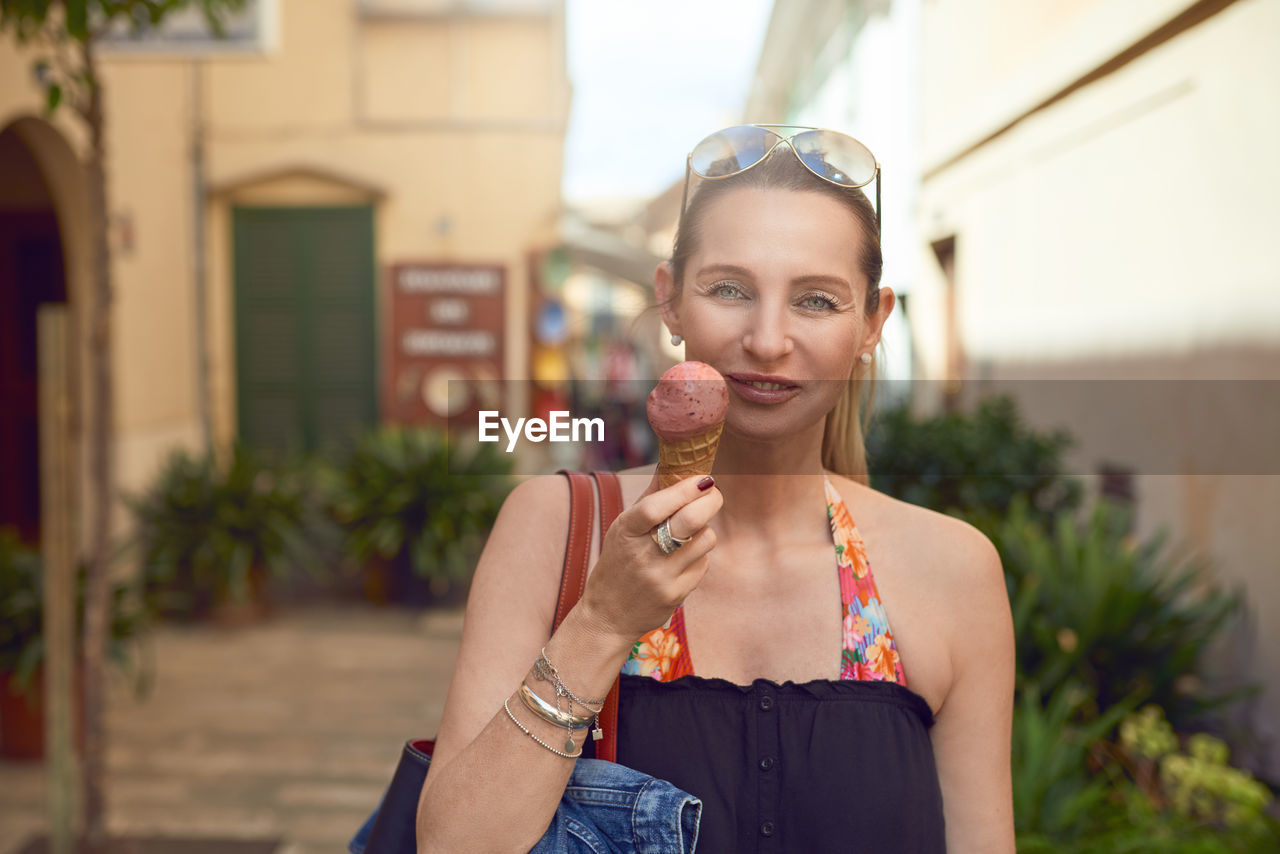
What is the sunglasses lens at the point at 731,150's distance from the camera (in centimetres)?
117

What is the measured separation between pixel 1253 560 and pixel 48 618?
14.2ft

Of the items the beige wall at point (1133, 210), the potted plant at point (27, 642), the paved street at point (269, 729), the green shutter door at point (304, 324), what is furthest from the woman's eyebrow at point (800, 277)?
the green shutter door at point (304, 324)

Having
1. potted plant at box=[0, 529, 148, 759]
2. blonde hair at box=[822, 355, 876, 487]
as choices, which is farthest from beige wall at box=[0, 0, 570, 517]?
blonde hair at box=[822, 355, 876, 487]

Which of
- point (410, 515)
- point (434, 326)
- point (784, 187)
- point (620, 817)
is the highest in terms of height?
point (434, 326)

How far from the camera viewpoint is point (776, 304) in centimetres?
109

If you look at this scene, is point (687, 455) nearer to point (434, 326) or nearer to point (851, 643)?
point (851, 643)

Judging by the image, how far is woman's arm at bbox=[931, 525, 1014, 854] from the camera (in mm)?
1309

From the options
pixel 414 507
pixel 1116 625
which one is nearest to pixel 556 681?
pixel 1116 625

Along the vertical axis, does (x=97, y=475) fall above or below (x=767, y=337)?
below

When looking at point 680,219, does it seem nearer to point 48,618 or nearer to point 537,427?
point 537,427

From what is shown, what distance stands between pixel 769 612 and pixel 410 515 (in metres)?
6.13

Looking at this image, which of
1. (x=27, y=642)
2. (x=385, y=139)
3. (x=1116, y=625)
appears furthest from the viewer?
(x=385, y=139)

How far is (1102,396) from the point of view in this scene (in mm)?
4984

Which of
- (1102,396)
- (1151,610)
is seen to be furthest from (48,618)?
(1102,396)
